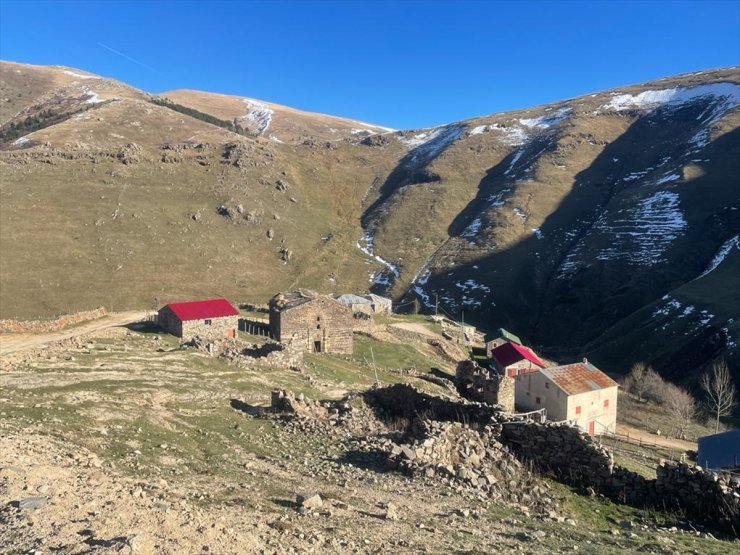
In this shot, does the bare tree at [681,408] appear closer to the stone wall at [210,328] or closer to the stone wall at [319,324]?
the stone wall at [319,324]

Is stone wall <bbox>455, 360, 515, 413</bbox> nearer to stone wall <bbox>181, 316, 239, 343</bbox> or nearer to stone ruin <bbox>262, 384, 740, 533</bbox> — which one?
stone ruin <bbox>262, 384, 740, 533</bbox>

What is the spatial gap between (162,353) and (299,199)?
420 ft

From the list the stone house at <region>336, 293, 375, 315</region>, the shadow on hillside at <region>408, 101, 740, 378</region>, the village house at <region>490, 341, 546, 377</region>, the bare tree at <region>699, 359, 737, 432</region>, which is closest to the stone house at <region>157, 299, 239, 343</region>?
the village house at <region>490, 341, 546, 377</region>

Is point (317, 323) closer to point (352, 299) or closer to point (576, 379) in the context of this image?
point (576, 379)

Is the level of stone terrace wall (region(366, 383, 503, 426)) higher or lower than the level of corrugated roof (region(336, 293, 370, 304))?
higher

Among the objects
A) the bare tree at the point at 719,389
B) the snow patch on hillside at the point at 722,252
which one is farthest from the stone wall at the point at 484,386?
the snow patch on hillside at the point at 722,252

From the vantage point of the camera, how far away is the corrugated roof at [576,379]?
48312mm

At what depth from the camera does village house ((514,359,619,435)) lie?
156 feet

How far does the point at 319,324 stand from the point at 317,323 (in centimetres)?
25

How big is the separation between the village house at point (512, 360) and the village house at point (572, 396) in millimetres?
12809

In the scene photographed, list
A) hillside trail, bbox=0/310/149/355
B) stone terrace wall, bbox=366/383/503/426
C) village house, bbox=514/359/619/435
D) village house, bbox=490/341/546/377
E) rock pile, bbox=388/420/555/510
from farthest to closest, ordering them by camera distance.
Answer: village house, bbox=490/341/546/377 → village house, bbox=514/359/619/435 → hillside trail, bbox=0/310/149/355 → stone terrace wall, bbox=366/383/503/426 → rock pile, bbox=388/420/555/510

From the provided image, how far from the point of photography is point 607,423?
169 ft

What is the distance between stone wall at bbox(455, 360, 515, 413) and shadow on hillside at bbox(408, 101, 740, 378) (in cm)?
4858

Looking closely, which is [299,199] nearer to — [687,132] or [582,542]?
[687,132]
